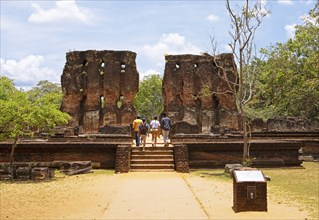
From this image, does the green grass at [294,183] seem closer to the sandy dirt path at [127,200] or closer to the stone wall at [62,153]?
the sandy dirt path at [127,200]

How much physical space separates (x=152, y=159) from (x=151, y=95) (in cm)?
4001

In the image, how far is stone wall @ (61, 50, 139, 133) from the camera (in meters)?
31.2

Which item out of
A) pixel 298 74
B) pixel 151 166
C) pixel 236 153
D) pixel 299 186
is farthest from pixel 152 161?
pixel 298 74

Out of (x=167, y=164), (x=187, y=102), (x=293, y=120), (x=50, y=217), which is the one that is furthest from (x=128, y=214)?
(x=187, y=102)

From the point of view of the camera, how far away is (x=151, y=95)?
172 feet

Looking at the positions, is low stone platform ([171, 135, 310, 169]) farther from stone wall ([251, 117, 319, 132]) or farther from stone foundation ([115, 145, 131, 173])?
stone wall ([251, 117, 319, 132])

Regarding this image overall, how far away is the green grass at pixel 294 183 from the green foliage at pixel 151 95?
39.2m

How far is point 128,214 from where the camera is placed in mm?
6438

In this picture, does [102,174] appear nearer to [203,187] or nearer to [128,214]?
[203,187]

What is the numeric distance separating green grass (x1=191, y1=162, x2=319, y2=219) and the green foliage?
1543 inches

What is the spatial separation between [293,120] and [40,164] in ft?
64.7

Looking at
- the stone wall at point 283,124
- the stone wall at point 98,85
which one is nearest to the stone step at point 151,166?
the stone wall at point 283,124

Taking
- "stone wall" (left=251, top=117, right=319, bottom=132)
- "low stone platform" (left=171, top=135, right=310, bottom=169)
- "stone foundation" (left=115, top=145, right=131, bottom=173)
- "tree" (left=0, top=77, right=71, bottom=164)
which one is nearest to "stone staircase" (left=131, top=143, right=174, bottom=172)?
"stone foundation" (left=115, top=145, right=131, bottom=173)

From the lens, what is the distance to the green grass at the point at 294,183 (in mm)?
7539
